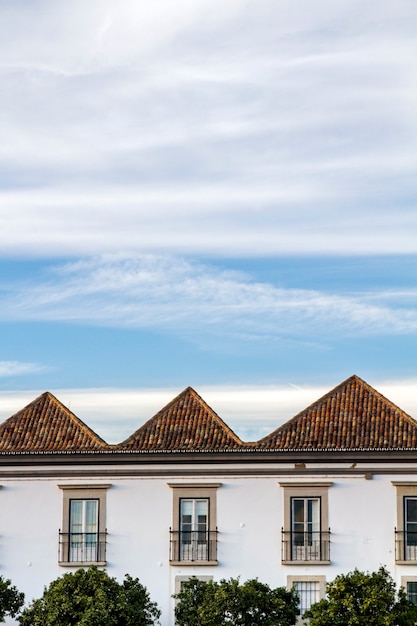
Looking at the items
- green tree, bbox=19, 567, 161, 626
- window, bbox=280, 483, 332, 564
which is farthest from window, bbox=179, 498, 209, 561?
green tree, bbox=19, 567, 161, 626

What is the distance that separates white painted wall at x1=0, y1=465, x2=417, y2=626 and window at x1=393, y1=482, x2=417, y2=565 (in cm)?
18

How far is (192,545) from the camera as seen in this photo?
37969 mm

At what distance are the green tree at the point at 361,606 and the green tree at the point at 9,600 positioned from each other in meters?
7.94

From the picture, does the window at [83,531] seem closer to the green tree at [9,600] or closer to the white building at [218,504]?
the white building at [218,504]

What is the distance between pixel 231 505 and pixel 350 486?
135 inches

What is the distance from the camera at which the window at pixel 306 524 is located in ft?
124

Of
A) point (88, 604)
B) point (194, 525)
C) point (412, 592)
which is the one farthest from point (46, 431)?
point (412, 592)

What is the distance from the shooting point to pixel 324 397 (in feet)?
131

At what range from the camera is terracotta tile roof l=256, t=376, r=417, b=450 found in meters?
38.2

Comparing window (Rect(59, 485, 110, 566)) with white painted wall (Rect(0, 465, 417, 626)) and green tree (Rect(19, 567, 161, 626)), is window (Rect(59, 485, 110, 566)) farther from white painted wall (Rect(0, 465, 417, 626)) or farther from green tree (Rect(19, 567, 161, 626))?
green tree (Rect(19, 567, 161, 626))

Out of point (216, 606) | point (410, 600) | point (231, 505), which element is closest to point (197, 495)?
point (231, 505)

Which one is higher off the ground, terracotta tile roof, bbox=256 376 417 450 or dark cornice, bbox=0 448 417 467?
terracotta tile roof, bbox=256 376 417 450

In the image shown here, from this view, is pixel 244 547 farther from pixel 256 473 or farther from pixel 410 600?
pixel 410 600

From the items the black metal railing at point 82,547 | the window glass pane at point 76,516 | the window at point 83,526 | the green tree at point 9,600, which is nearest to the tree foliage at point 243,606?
the black metal railing at point 82,547
